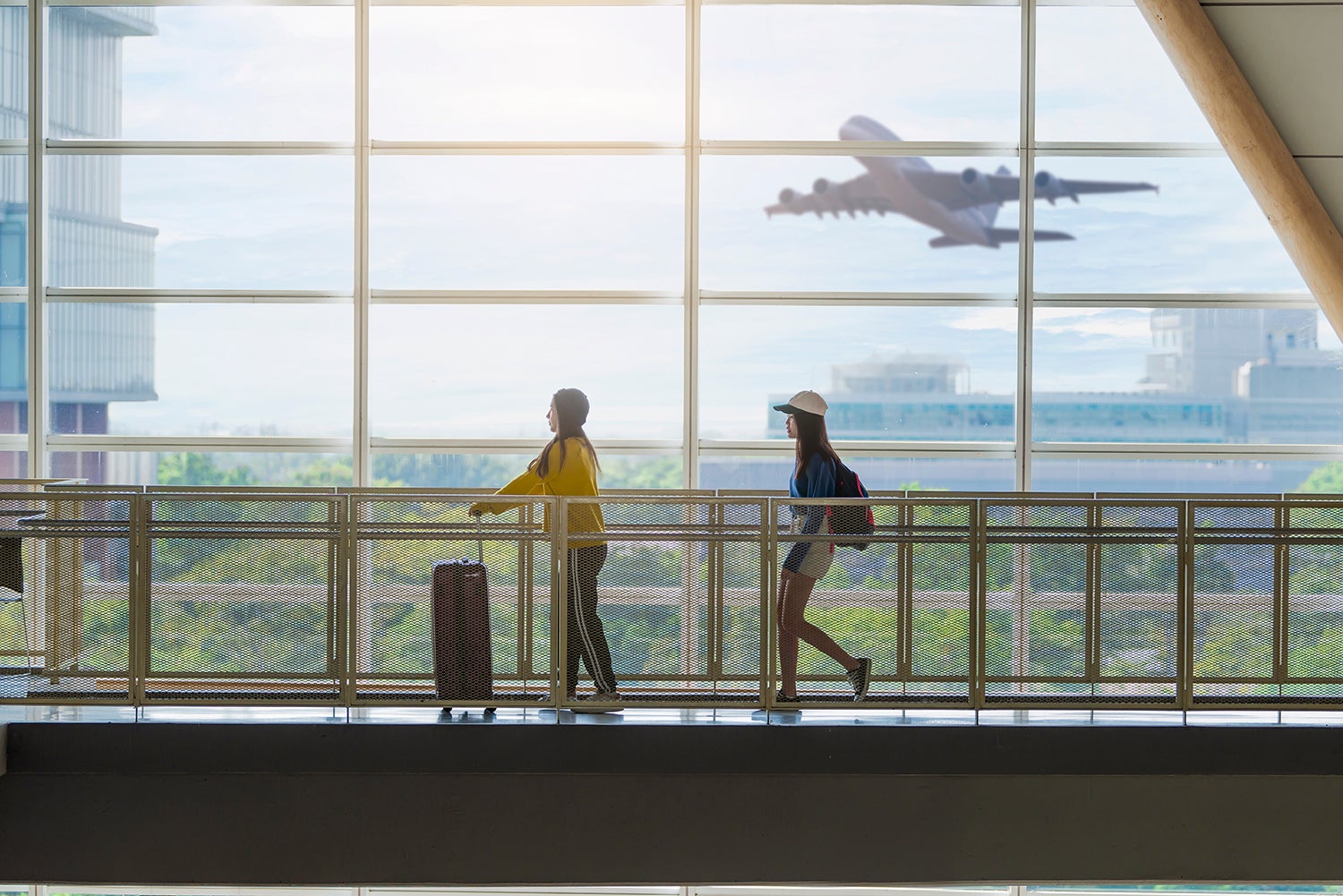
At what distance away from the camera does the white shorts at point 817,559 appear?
741 centimetres

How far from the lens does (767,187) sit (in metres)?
11.3

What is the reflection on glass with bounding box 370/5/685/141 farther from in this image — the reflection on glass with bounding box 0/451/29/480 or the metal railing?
the metal railing

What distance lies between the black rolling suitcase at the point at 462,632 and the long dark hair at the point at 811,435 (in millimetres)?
2203

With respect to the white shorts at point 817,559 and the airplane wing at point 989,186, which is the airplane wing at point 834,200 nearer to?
the airplane wing at point 989,186

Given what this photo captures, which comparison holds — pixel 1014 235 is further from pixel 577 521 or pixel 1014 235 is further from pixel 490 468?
pixel 577 521

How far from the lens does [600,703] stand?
7.49 metres

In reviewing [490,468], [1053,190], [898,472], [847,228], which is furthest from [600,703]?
[1053,190]

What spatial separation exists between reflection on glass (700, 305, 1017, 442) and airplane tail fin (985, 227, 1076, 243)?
687 millimetres

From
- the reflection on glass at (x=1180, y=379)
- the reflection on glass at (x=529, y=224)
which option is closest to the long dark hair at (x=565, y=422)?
the reflection on glass at (x=529, y=224)

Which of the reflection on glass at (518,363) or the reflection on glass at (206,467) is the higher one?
Result: the reflection on glass at (518,363)

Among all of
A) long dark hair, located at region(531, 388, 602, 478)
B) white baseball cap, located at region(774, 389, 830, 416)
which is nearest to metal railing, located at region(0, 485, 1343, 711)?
long dark hair, located at region(531, 388, 602, 478)

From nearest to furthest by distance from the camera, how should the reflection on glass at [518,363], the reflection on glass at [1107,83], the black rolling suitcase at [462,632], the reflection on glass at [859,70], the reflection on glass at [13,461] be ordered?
the black rolling suitcase at [462,632] → the reflection on glass at [1107,83] → the reflection on glass at [859,70] → the reflection on glass at [518,363] → the reflection on glass at [13,461]

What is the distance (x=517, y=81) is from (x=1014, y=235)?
5.12 m

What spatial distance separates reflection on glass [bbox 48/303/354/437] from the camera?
37.4 feet
